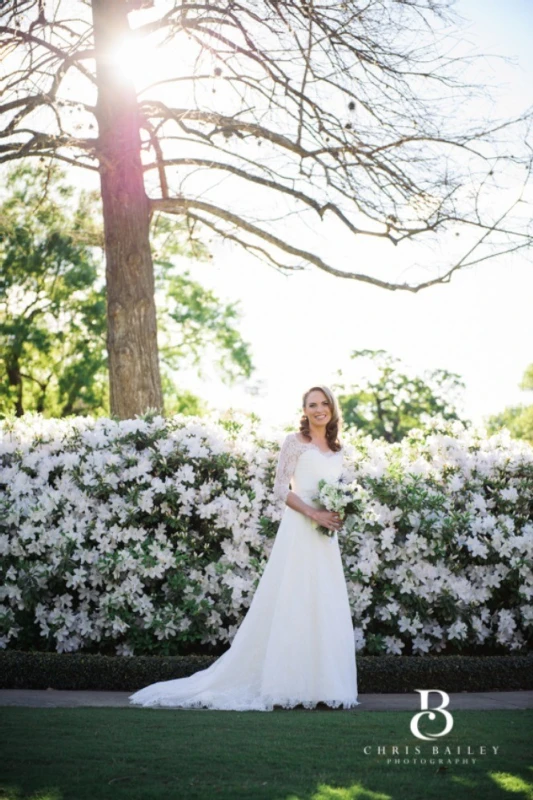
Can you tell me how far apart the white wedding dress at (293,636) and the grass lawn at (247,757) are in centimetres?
44

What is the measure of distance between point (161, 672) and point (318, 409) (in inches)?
97.4

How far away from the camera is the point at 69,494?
854 cm

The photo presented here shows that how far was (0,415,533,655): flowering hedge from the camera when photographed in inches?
319

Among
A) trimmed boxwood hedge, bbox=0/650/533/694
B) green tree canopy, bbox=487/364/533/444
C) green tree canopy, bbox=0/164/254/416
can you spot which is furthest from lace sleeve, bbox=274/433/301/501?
green tree canopy, bbox=487/364/533/444

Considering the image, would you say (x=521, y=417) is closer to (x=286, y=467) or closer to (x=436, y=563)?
→ (x=436, y=563)

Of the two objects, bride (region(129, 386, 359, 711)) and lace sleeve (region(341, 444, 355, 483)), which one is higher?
lace sleeve (region(341, 444, 355, 483))

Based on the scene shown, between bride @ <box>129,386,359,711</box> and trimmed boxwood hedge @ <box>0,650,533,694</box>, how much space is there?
1.49 feet

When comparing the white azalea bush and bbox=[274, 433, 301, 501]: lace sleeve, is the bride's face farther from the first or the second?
the white azalea bush

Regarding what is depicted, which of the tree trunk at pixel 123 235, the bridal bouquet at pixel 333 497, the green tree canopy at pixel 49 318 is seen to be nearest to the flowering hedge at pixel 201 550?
the bridal bouquet at pixel 333 497

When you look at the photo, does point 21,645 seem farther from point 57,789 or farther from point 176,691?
point 57,789

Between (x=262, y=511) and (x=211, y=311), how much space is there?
29.0m

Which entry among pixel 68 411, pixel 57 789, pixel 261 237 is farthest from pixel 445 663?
pixel 68 411

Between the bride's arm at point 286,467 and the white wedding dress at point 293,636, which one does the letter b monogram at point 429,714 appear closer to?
the white wedding dress at point 293,636

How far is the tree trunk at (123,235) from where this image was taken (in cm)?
1132
